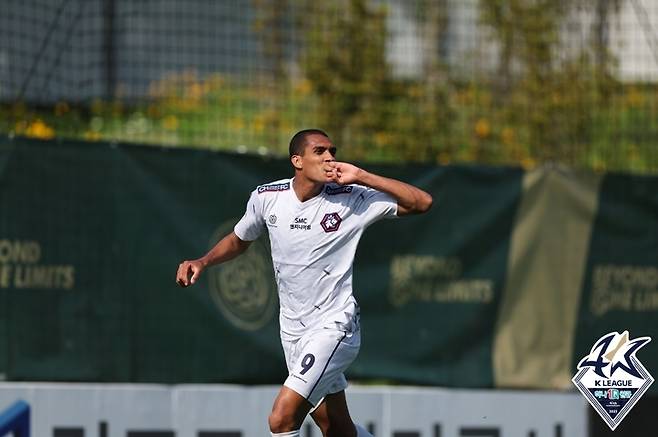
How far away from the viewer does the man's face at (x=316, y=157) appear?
8.70 meters

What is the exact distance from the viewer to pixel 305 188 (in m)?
8.90

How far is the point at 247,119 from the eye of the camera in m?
15.8

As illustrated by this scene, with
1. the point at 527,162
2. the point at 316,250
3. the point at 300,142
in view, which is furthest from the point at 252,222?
the point at 527,162

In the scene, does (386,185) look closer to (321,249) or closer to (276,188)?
(321,249)

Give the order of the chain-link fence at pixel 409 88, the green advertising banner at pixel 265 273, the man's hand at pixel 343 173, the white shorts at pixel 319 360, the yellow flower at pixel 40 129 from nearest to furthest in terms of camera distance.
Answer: the man's hand at pixel 343 173, the white shorts at pixel 319 360, the green advertising banner at pixel 265 273, the yellow flower at pixel 40 129, the chain-link fence at pixel 409 88

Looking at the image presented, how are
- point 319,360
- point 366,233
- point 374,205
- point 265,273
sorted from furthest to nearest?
point 366,233, point 265,273, point 374,205, point 319,360

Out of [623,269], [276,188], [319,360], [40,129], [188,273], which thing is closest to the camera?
[319,360]

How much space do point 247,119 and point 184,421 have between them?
524 centimetres

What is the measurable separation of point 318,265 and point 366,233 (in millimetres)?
3650

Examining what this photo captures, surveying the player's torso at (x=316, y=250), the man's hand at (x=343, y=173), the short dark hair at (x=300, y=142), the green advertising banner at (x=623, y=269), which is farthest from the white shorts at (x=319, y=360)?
the green advertising banner at (x=623, y=269)

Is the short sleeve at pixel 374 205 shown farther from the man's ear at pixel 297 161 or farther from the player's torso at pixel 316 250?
the man's ear at pixel 297 161

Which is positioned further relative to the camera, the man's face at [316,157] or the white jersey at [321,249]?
the white jersey at [321,249]

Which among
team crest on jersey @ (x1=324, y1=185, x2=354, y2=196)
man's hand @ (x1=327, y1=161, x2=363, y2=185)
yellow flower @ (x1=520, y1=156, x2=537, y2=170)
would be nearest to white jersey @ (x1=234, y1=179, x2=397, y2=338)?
team crest on jersey @ (x1=324, y1=185, x2=354, y2=196)

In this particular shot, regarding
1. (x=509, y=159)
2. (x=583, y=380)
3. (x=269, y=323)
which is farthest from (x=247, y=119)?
(x=583, y=380)
